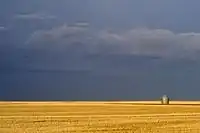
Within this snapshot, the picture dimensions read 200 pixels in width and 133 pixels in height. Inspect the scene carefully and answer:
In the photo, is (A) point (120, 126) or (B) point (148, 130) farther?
(A) point (120, 126)

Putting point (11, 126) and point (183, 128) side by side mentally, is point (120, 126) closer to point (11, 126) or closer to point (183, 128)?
point (183, 128)

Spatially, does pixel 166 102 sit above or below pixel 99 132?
above

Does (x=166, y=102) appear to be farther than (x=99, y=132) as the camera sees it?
Yes

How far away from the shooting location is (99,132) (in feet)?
108

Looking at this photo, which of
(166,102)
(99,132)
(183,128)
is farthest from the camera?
(166,102)

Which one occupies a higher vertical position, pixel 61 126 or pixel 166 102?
pixel 166 102

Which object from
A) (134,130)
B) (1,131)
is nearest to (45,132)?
(1,131)

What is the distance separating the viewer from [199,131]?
34750mm

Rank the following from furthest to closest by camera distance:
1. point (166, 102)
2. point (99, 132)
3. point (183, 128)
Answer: point (166, 102), point (183, 128), point (99, 132)

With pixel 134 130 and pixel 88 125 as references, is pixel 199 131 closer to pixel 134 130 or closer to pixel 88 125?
pixel 134 130

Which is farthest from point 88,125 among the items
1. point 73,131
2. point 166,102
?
point 166,102

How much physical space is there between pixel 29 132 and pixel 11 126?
16.4 ft

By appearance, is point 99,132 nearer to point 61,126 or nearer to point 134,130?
point 134,130

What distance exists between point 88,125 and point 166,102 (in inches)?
1870
